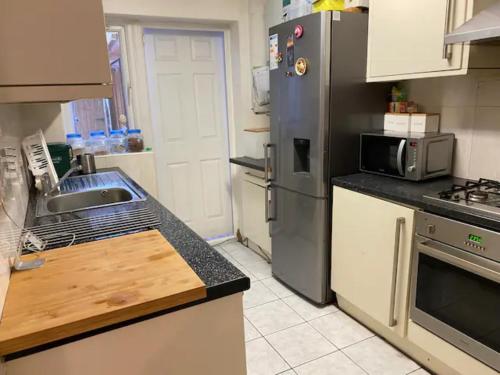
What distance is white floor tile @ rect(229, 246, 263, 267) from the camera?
314cm

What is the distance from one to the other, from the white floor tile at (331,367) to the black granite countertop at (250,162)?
1.33 meters

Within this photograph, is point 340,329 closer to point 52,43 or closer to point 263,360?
point 263,360

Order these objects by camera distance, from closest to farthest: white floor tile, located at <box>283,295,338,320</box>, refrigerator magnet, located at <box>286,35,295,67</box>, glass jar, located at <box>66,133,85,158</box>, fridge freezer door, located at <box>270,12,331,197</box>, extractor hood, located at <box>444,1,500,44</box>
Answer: extractor hood, located at <box>444,1,500,44</box> → fridge freezer door, located at <box>270,12,331,197</box> → refrigerator magnet, located at <box>286,35,295,67</box> → white floor tile, located at <box>283,295,338,320</box> → glass jar, located at <box>66,133,85,158</box>

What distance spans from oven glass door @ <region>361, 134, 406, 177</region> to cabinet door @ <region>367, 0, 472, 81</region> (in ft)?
1.10

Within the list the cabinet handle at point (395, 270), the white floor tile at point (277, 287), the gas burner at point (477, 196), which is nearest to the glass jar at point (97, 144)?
the white floor tile at point (277, 287)

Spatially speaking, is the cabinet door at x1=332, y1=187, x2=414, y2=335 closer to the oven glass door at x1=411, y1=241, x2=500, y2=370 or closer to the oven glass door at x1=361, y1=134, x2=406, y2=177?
the oven glass door at x1=411, y1=241, x2=500, y2=370

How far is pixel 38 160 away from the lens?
76.9 inches

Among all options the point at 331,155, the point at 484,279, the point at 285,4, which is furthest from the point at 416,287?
the point at 285,4

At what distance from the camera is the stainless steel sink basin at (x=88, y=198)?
6.44ft

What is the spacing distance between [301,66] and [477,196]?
3.73ft

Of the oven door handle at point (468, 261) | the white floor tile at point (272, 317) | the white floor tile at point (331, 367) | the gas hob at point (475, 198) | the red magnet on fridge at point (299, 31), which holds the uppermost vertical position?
the red magnet on fridge at point (299, 31)

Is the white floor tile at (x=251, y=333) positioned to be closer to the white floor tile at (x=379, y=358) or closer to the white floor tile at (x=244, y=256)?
the white floor tile at (x=379, y=358)

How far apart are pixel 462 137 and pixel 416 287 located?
0.87m

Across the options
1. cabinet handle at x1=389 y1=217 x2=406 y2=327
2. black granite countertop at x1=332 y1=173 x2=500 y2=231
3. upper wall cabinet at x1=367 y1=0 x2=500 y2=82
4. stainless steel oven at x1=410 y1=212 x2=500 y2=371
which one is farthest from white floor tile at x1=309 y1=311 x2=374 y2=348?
upper wall cabinet at x1=367 y1=0 x2=500 y2=82
